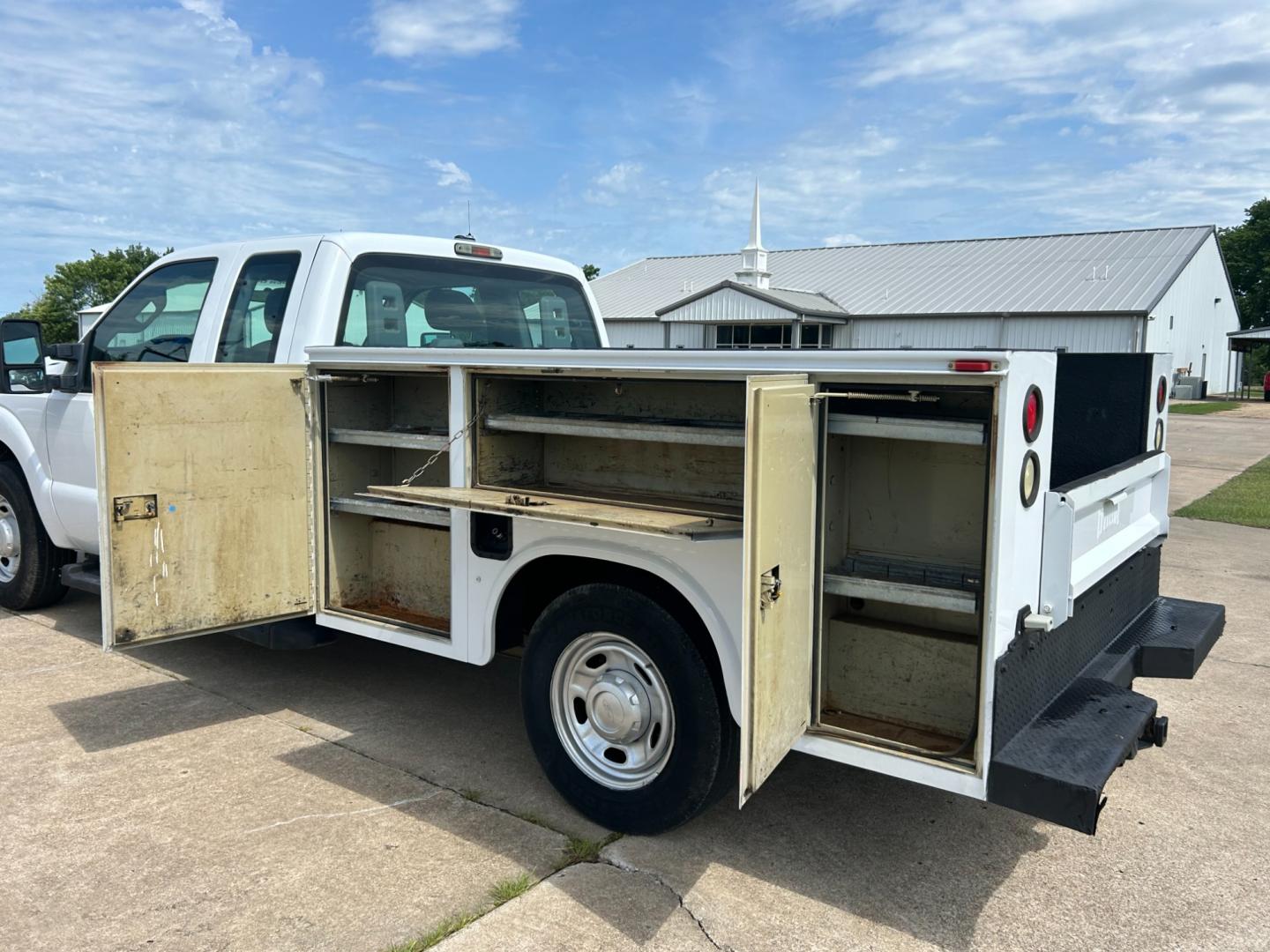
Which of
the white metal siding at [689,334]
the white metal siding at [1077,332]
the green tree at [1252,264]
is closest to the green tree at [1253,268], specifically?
the green tree at [1252,264]

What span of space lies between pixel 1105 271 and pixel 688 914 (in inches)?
1497

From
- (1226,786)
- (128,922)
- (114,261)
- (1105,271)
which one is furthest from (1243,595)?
(114,261)

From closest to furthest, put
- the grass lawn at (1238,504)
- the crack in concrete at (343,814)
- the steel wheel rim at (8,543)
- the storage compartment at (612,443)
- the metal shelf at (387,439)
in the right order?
the crack in concrete at (343,814)
the storage compartment at (612,443)
the metal shelf at (387,439)
the steel wheel rim at (8,543)
the grass lawn at (1238,504)

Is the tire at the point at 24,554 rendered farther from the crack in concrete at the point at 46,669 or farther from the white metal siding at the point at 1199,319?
the white metal siding at the point at 1199,319

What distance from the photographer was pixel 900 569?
356 cm

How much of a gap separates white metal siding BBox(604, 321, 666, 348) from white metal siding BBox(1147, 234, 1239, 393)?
17147 millimetres

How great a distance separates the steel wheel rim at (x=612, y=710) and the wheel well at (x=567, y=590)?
0.19 metres

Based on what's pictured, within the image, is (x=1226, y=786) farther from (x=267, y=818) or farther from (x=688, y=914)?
(x=267, y=818)

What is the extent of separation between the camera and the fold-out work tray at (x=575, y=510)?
10.5ft

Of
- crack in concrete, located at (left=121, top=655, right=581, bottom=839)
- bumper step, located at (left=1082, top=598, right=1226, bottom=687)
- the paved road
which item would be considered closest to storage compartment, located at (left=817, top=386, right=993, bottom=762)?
bumper step, located at (left=1082, top=598, right=1226, bottom=687)

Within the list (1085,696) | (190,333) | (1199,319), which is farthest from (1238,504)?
(1199,319)

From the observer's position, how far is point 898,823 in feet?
12.9

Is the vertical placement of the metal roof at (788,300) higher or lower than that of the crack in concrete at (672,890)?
higher

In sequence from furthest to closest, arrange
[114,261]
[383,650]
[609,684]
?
[114,261] → [383,650] → [609,684]
